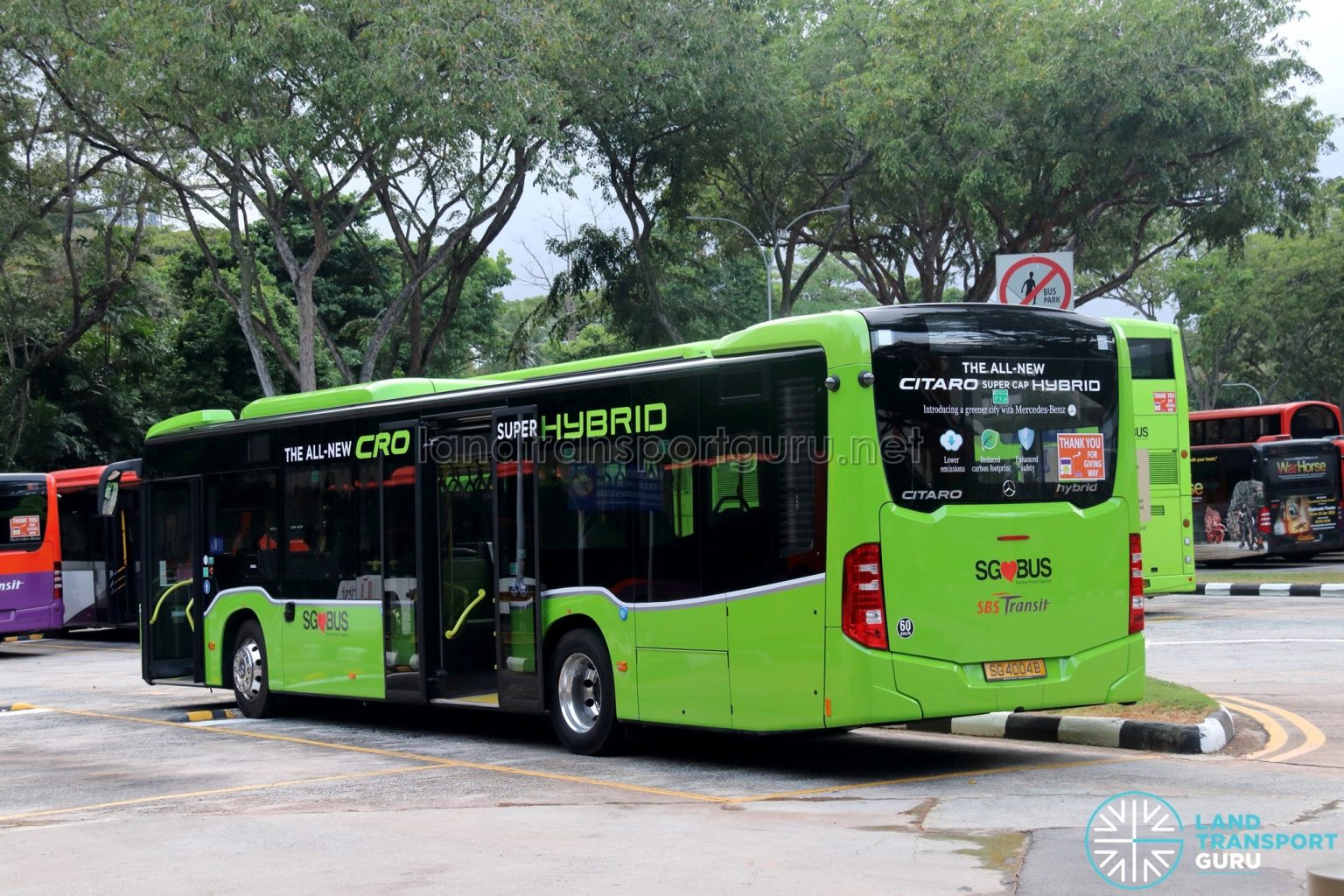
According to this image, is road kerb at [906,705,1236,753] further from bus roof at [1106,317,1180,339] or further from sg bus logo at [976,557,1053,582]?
bus roof at [1106,317,1180,339]

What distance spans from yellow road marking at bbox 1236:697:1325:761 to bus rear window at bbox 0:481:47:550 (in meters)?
20.5

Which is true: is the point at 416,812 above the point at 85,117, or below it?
below

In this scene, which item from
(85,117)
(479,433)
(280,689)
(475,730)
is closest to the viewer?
(479,433)

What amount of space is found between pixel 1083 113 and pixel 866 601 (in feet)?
79.0

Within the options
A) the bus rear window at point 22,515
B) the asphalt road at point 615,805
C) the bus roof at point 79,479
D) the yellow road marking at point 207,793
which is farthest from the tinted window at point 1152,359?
the bus roof at point 79,479

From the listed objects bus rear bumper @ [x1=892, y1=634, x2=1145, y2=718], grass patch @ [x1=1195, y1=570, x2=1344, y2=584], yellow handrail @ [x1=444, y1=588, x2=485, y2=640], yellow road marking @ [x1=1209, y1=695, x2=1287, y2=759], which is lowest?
yellow road marking @ [x1=1209, y1=695, x2=1287, y2=759]

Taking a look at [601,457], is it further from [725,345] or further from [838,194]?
[838,194]

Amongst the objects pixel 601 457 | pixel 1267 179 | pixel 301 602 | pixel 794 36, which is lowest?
pixel 301 602

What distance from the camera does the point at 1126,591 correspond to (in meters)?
10.4

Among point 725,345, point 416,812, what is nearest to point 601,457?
point 725,345

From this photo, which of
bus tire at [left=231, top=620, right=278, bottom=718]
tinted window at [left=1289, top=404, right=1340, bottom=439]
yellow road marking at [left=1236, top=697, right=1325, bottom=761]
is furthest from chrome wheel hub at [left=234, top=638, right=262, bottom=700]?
tinted window at [left=1289, top=404, right=1340, bottom=439]

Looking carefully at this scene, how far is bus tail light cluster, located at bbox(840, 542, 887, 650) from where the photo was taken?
9.41 m

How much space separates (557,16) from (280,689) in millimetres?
15591

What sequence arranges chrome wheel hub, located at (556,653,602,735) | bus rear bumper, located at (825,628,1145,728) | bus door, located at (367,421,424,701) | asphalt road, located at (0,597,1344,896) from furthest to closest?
1. bus door, located at (367,421,424,701)
2. chrome wheel hub, located at (556,653,602,735)
3. bus rear bumper, located at (825,628,1145,728)
4. asphalt road, located at (0,597,1344,896)
